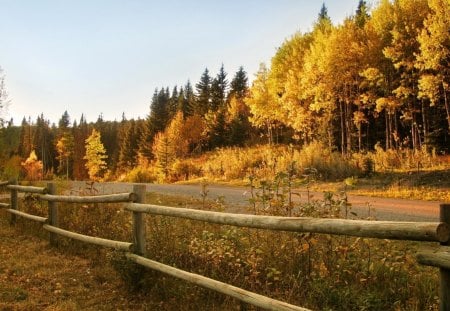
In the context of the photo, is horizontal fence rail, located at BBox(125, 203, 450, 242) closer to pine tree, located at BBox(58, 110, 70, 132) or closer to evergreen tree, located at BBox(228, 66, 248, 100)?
evergreen tree, located at BBox(228, 66, 248, 100)

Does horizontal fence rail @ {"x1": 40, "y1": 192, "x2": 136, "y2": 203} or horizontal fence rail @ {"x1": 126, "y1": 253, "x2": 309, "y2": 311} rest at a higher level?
horizontal fence rail @ {"x1": 40, "y1": 192, "x2": 136, "y2": 203}

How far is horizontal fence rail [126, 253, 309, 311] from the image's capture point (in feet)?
12.8

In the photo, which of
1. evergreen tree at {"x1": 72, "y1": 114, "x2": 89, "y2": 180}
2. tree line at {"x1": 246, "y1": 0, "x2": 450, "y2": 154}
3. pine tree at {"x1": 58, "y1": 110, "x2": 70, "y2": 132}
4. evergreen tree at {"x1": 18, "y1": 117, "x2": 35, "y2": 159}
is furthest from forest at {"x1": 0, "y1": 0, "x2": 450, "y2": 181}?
pine tree at {"x1": 58, "y1": 110, "x2": 70, "y2": 132}

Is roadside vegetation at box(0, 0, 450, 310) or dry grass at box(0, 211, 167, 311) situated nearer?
roadside vegetation at box(0, 0, 450, 310)

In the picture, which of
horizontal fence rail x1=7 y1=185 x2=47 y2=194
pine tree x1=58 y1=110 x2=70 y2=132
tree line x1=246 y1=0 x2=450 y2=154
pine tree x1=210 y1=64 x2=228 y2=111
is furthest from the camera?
pine tree x1=58 y1=110 x2=70 y2=132

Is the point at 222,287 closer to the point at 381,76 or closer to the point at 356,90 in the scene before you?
the point at 381,76

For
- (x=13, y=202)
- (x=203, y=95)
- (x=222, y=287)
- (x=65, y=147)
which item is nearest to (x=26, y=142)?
(x=65, y=147)

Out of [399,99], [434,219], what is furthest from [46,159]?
[434,219]

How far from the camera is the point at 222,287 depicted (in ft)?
15.2

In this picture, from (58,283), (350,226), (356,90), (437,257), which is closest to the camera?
(437,257)

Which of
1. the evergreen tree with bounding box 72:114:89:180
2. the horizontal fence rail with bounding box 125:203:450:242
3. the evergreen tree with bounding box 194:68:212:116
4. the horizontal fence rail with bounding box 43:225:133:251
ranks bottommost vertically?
the horizontal fence rail with bounding box 43:225:133:251

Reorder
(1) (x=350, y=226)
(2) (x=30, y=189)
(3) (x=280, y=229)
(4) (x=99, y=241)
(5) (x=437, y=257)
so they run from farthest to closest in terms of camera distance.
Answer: (2) (x=30, y=189)
(4) (x=99, y=241)
(3) (x=280, y=229)
(1) (x=350, y=226)
(5) (x=437, y=257)

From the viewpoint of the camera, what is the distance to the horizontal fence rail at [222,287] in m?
3.89

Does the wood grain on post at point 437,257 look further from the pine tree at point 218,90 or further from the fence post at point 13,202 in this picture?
the pine tree at point 218,90
